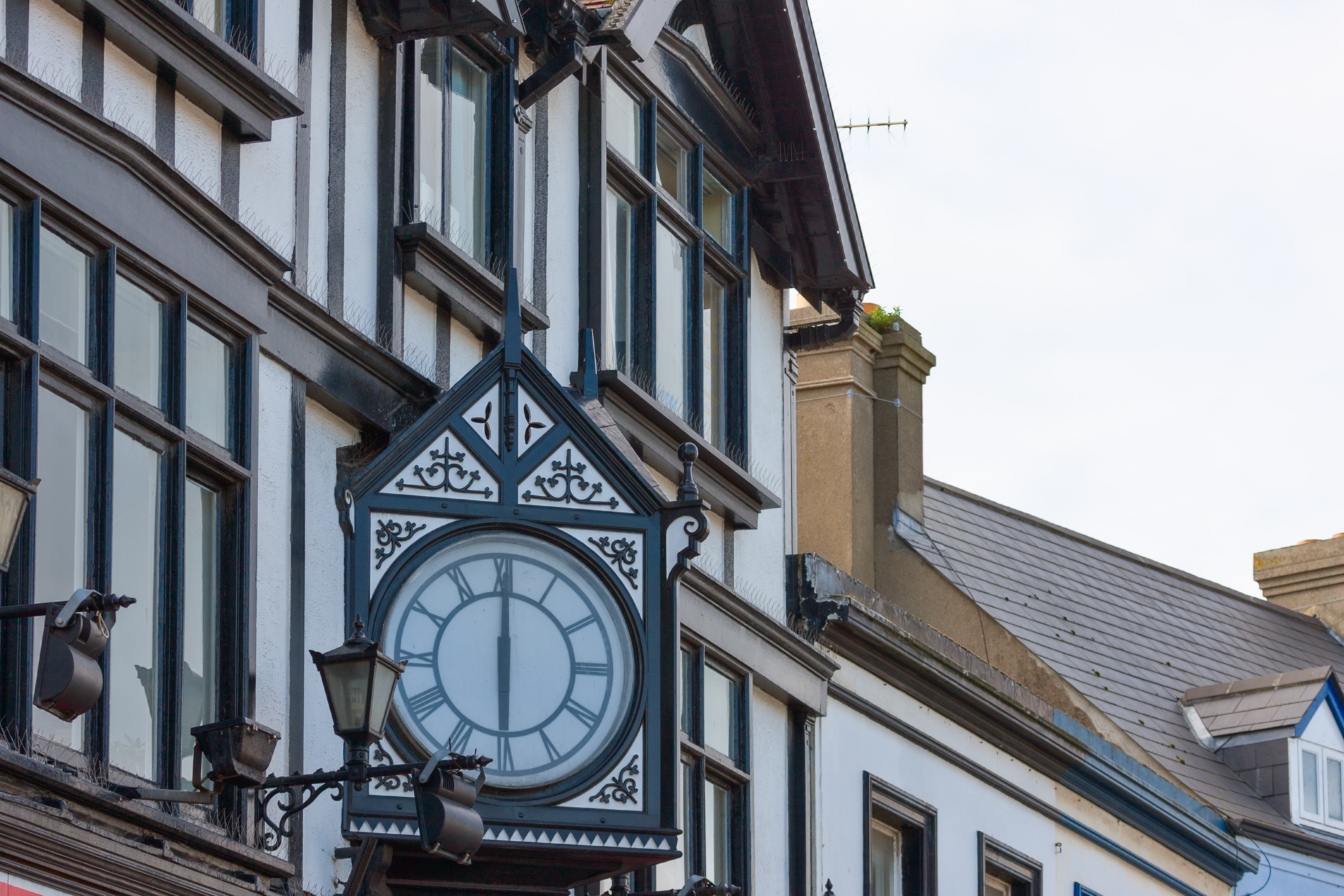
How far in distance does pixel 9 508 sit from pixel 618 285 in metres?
7.30

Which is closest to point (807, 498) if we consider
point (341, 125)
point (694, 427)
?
point (694, 427)

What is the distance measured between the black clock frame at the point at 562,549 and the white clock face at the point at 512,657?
54 millimetres

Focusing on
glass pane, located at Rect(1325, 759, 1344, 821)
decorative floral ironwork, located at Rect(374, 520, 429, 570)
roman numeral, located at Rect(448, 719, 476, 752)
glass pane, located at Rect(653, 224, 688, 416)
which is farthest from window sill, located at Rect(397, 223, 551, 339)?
glass pane, located at Rect(1325, 759, 1344, 821)

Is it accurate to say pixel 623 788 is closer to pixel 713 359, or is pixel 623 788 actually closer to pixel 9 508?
pixel 9 508

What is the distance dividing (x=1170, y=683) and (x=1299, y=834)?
9.80 feet

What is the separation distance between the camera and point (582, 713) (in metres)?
10.9

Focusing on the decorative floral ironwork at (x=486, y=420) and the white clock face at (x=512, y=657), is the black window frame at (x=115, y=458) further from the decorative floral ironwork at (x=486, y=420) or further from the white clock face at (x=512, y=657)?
the decorative floral ironwork at (x=486, y=420)

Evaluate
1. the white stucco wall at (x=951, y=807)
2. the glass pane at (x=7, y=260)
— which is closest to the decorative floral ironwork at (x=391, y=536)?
the glass pane at (x=7, y=260)

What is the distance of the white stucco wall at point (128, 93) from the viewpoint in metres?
10.0

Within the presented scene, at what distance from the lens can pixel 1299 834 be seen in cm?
2386

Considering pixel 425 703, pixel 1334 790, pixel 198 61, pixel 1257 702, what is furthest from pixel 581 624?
pixel 1334 790

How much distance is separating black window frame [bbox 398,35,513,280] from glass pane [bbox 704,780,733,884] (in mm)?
3634

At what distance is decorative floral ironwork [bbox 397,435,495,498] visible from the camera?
10945mm

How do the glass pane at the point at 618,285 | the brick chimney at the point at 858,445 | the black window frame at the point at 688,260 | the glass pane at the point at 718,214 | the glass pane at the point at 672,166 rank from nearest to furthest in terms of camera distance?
the glass pane at the point at 618,285
the black window frame at the point at 688,260
the glass pane at the point at 672,166
the glass pane at the point at 718,214
the brick chimney at the point at 858,445
